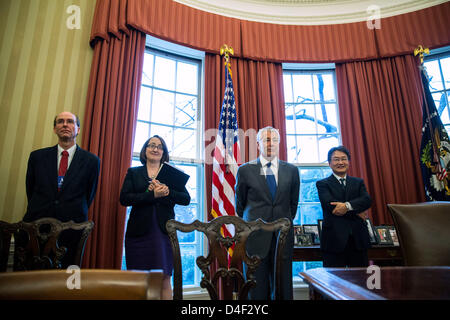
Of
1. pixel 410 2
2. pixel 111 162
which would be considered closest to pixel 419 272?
pixel 111 162

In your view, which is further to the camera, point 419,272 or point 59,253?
point 59,253

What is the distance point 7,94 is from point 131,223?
192cm

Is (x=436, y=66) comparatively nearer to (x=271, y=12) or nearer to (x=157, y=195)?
(x=271, y=12)

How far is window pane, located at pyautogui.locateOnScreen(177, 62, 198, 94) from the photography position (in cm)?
370

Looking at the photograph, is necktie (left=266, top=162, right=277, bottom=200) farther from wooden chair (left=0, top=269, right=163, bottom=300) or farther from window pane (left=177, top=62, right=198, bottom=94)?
window pane (left=177, top=62, right=198, bottom=94)

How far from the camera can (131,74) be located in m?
3.10

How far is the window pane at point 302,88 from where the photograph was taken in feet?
13.1

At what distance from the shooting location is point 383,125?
11.6ft

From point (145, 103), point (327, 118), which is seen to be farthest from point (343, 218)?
point (145, 103)

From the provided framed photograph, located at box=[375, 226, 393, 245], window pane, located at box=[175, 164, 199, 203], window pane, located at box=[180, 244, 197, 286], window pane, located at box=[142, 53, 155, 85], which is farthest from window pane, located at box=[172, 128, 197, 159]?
framed photograph, located at box=[375, 226, 393, 245]

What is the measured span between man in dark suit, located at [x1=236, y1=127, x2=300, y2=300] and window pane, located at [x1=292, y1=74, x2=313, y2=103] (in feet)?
6.93

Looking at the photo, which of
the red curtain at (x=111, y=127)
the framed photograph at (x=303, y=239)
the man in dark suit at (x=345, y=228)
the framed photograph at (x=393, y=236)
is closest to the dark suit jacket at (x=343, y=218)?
the man in dark suit at (x=345, y=228)

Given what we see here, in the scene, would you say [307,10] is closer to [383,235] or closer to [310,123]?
[310,123]

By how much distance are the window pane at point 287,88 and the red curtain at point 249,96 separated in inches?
11.3
